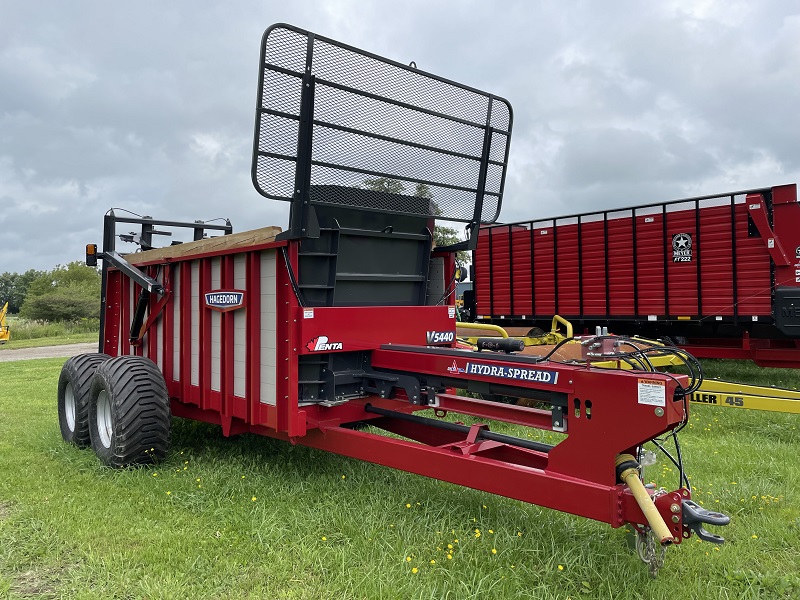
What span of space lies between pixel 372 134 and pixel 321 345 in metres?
1.53

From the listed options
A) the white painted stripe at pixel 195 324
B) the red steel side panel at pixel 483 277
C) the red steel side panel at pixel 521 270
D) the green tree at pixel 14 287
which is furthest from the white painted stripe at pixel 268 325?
the green tree at pixel 14 287

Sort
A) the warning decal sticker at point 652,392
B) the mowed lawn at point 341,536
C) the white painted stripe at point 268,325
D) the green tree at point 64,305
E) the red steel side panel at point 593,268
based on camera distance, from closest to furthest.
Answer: the warning decal sticker at point 652,392 < the mowed lawn at point 341,536 < the white painted stripe at point 268,325 < the red steel side panel at point 593,268 < the green tree at point 64,305

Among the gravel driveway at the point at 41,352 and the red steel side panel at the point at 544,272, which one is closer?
the red steel side panel at the point at 544,272

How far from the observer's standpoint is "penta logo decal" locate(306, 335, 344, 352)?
14.1 ft

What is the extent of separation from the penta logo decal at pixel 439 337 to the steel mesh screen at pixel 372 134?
97 cm

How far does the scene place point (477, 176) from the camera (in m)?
5.12

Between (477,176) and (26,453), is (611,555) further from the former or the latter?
(26,453)

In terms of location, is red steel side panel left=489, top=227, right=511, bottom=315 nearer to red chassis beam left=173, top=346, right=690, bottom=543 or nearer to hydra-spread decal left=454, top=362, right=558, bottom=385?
red chassis beam left=173, top=346, right=690, bottom=543

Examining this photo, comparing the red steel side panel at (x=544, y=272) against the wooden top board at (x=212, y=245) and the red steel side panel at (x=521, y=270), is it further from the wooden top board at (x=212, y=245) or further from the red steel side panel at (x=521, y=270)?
the wooden top board at (x=212, y=245)

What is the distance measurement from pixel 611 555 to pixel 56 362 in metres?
15.9

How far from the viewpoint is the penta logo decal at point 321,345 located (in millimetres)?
4309

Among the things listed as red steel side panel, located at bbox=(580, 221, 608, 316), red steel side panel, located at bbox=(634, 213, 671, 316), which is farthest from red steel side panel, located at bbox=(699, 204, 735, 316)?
red steel side panel, located at bbox=(580, 221, 608, 316)

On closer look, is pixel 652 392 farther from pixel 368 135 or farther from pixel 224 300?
pixel 224 300

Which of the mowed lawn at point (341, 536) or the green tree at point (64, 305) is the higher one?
the green tree at point (64, 305)
